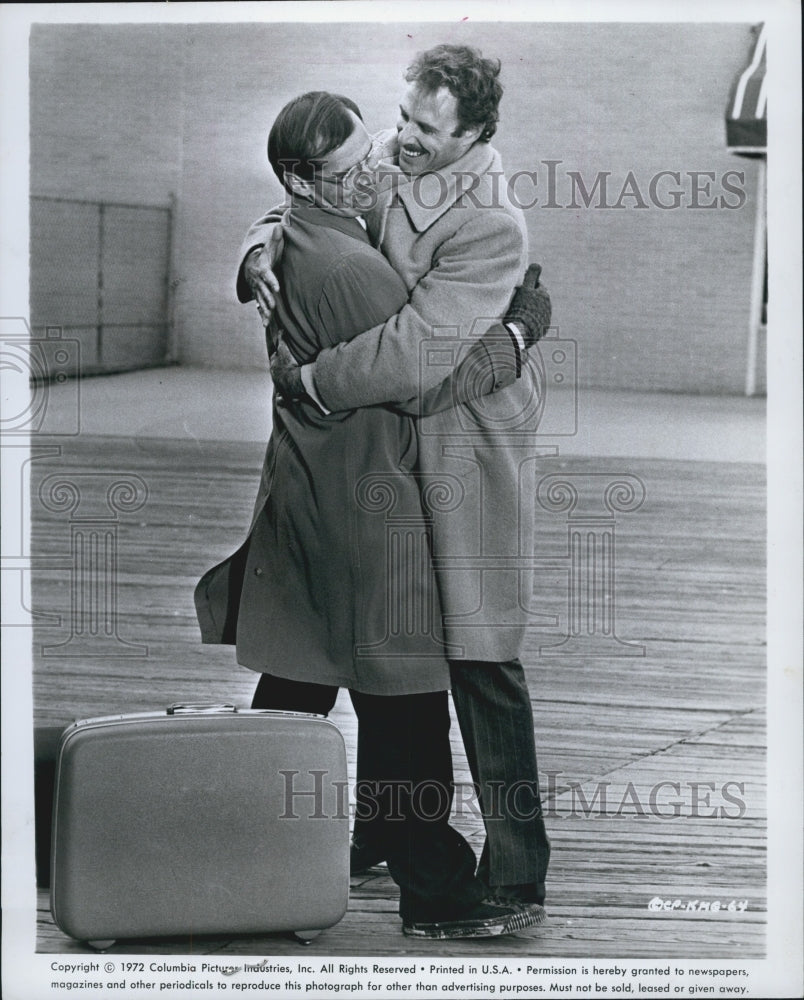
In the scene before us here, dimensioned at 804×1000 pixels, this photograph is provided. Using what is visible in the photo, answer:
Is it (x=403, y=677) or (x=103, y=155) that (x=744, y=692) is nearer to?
(x=403, y=677)

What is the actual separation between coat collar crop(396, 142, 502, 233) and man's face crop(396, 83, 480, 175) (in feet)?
Answer: 0.05

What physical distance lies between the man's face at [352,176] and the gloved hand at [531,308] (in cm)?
33

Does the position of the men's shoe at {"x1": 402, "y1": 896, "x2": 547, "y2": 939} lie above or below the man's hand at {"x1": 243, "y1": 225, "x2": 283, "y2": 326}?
below

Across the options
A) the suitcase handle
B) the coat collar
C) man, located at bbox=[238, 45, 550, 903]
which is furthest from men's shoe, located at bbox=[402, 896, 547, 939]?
the coat collar

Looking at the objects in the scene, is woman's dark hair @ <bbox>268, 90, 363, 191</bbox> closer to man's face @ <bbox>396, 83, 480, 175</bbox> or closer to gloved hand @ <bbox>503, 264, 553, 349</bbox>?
man's face @ <bbox>396, 83, 480, 175</bbox>

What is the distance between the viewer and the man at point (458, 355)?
2588 millimetres

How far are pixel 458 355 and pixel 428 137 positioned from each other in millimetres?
419

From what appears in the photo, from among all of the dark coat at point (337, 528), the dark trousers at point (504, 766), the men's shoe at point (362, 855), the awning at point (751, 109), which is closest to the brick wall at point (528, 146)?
the awning at point (751, 109)

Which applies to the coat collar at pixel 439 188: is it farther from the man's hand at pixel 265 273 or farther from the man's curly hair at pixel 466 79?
the man's hand at pixel 265 273

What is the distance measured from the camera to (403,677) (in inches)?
104

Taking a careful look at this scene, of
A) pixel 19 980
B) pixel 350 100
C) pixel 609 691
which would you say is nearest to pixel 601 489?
pixel 609 691

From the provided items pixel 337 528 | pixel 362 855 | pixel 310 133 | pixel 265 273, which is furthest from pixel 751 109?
pixel 362 855

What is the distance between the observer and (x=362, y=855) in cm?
277

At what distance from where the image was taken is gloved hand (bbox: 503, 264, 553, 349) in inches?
103
